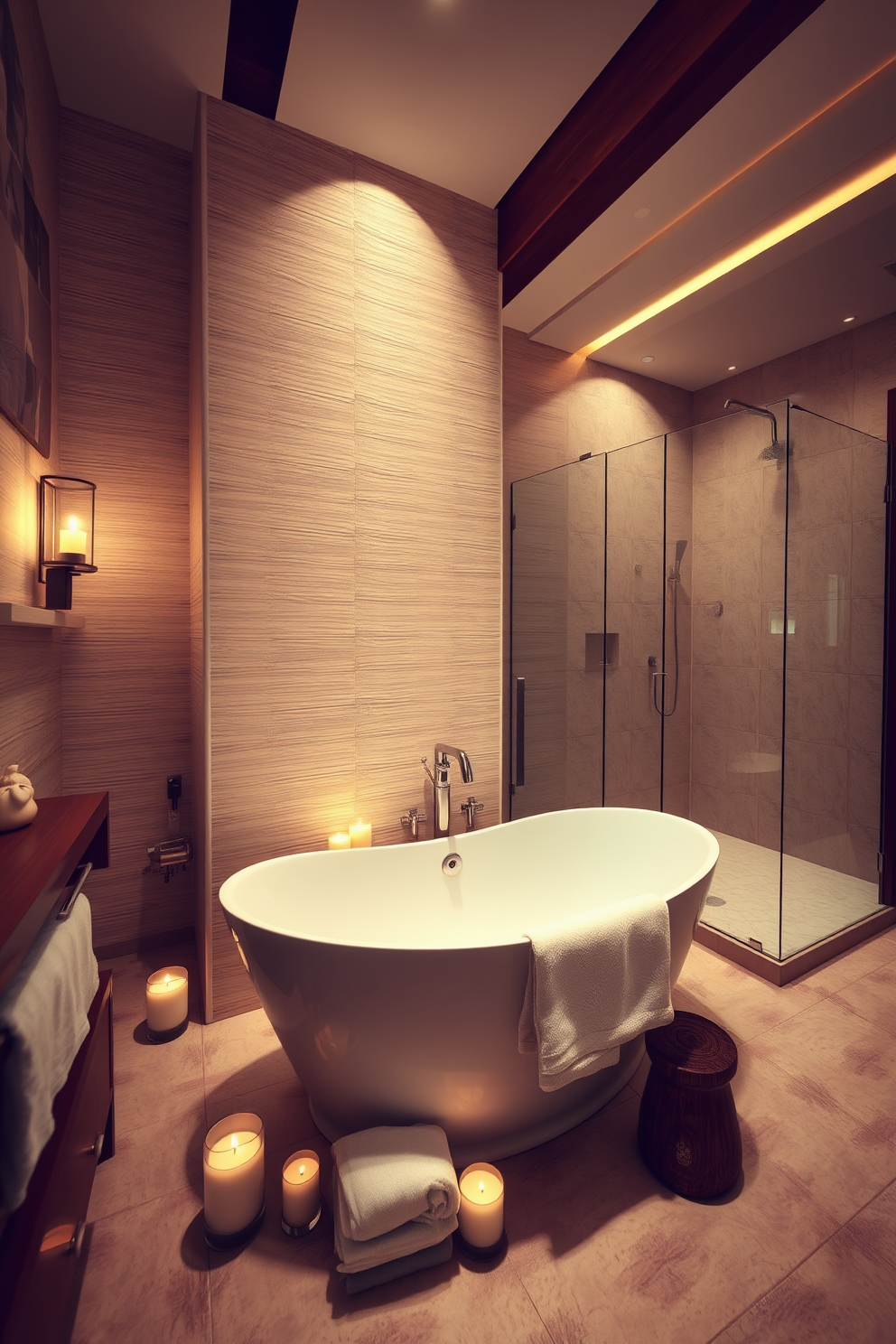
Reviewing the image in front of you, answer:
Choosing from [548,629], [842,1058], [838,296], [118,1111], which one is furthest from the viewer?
[548,629]

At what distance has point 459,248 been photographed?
2.32 m

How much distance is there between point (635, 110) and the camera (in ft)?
5.81

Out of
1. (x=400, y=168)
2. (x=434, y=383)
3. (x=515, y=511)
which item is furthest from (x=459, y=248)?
(x=515, y=511)

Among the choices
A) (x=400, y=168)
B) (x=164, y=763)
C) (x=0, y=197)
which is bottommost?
(x=164, y=763)

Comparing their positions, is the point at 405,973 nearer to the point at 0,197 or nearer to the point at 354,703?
the point at 354,703

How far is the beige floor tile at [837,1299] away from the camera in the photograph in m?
1.07

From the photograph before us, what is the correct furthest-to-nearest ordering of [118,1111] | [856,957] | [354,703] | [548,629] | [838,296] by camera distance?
[548,629] → [838,296] → [856,957] → [354,703] → [118,1111]

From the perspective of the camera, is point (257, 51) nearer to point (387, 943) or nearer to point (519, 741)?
point (519, 741)

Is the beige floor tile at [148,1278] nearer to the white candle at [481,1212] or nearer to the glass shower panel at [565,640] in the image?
the white candle at [481,1212]

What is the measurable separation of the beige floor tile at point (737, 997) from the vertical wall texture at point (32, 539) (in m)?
2.20

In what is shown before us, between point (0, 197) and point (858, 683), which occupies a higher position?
point (0, 197)

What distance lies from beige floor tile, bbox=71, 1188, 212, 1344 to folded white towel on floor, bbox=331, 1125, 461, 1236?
310 mm

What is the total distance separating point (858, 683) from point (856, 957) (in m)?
1.11

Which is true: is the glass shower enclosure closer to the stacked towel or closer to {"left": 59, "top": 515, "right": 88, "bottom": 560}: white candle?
the stacked towel
